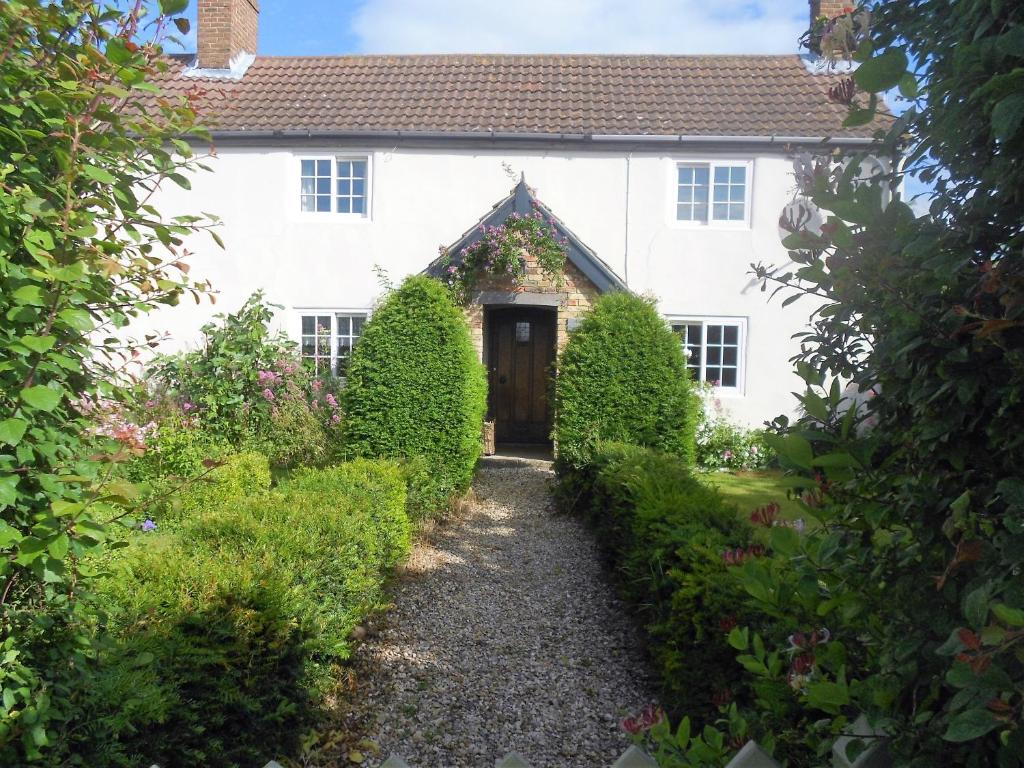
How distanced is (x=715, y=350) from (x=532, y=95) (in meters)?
5.79

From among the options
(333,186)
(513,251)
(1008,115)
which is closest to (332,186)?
(333,186)

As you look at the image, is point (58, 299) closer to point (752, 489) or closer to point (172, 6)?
point (172, 6)

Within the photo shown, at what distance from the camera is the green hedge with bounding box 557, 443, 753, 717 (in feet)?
11.5

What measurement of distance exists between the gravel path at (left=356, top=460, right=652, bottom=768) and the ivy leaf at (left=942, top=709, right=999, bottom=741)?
3.25 m

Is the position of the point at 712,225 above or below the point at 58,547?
above

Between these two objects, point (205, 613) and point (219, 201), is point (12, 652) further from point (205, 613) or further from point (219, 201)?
point (219, 201)

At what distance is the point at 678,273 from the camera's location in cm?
1271

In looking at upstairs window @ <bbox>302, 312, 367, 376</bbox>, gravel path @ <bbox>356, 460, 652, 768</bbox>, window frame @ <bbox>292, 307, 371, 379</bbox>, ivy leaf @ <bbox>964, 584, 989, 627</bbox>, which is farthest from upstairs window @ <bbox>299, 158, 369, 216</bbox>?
ivy leaf @ <bbox>964, 584, 989, 627</bbox>

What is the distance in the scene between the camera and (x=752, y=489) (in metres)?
10.4

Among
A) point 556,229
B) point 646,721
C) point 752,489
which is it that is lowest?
point 752,489

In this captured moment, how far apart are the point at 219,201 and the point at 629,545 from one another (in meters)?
10.4

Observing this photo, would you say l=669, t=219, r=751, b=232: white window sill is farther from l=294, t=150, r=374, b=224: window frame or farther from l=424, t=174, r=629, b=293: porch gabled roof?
l=294, t=150, r=374, b=224: window frame

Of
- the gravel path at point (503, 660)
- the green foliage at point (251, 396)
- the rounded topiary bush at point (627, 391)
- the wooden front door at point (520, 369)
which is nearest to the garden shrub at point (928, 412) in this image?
the gravel path at point (503, 660)

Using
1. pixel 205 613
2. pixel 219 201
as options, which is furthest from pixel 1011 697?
pixel 219 201
